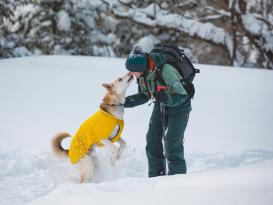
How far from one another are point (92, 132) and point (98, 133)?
0.06 meters

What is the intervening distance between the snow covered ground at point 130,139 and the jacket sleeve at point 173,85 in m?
0.83

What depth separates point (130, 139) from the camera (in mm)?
6562

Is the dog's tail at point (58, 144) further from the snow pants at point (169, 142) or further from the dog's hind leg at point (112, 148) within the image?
the snow pants at point (169, 142)

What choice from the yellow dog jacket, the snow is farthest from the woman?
the snow

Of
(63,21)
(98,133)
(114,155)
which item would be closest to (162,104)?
(98,133)

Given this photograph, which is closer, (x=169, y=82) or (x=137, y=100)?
(x=169, y=82)

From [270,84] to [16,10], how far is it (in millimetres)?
12752

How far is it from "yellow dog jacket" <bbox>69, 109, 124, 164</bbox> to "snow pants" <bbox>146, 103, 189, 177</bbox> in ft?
1.36

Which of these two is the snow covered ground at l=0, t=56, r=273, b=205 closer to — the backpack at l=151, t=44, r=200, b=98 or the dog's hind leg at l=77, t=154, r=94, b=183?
the dog's hind leg at l=77, t=154, r=94, b=183

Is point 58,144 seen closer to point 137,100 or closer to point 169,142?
point 137,100

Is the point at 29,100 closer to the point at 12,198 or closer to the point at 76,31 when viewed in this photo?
the point at 12,198

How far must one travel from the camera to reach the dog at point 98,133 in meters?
4.66

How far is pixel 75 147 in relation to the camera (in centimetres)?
470

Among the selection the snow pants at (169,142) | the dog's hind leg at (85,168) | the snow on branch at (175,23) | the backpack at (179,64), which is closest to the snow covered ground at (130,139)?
the dog's hind leg at (85,168)
